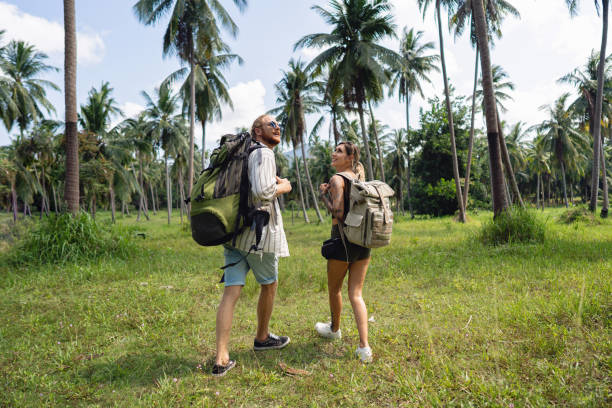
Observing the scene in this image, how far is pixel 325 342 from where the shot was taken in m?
3.01

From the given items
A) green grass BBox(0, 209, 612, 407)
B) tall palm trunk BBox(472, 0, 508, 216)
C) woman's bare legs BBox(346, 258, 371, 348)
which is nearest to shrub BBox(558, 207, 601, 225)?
tall palm trunk BBox(472, 0, 508, 216)

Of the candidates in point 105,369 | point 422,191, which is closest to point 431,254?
point 105,369

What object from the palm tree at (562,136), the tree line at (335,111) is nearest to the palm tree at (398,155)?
the tree line at (335,111)

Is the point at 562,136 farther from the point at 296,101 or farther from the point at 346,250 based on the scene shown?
the point at 346,250

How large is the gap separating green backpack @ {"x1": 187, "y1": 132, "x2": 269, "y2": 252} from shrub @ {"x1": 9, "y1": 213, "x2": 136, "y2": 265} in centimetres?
543

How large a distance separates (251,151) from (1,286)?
528 centimetres

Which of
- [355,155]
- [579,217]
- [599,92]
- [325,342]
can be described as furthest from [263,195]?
[599,92]

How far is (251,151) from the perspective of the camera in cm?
243

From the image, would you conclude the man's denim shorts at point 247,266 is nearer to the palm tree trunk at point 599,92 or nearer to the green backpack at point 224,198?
the green backpack at point 224,198

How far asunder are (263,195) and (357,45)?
50.2 feet

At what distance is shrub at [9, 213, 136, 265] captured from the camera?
6230 mm

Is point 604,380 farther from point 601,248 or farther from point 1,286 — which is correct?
point 1,286

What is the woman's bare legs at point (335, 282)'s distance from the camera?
105 inches

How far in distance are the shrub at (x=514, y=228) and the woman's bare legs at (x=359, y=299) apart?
18.3 feet
